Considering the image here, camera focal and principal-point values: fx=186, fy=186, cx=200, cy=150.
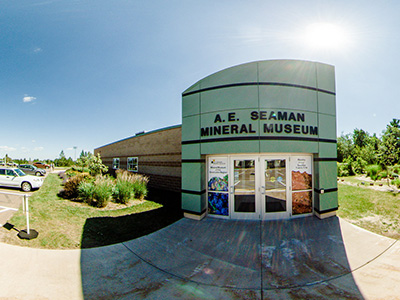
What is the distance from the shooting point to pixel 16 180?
12.1 metres

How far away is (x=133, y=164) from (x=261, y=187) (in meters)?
14.3

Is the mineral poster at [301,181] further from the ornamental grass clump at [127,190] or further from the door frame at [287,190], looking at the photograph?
the ornamental grass clump at [127,190]

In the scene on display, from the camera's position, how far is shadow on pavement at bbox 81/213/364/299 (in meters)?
3.50

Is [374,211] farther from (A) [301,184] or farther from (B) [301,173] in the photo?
(B) [301,173]

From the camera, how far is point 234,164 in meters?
7.32

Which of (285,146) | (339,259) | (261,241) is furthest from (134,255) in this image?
(285,146)

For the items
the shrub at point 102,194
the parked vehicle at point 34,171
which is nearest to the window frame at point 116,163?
the parked vehicle at point 34,171

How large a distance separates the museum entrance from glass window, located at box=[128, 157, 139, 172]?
12.0 m

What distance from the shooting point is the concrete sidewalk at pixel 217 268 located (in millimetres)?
3469

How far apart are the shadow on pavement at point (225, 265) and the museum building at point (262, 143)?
1.18m

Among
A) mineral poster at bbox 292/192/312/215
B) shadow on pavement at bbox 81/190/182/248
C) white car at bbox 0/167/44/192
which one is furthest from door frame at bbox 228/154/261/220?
white car at bbox 0/167/44/192

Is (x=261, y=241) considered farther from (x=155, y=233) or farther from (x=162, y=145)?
(x=162, y=145)

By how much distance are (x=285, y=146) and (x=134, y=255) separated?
240 inches

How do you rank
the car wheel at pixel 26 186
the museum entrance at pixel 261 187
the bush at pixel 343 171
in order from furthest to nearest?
the bush at pixel 343 171 → the car wheel at pixel 26 186 → the museum entrance at pixel 261 187
